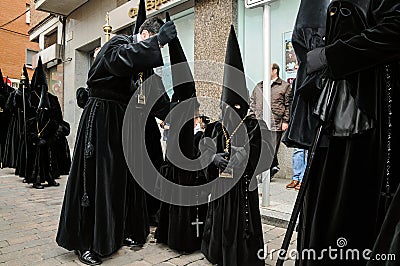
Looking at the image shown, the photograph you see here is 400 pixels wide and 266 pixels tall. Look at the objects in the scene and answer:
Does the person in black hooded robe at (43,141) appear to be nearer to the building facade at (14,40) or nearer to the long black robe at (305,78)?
the long black robe at (305,78)

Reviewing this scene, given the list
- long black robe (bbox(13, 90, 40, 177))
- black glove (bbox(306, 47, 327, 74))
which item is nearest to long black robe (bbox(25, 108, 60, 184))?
long black robe (bbox(13, 90, 40, 177))

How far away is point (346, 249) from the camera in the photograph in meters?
1.82

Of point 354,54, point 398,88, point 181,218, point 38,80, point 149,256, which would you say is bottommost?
point 149,256

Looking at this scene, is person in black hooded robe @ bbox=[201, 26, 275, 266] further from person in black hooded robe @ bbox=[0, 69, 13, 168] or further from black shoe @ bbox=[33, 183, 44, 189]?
person in black hooded robe @ bbox=[0, 69, 13, 168]

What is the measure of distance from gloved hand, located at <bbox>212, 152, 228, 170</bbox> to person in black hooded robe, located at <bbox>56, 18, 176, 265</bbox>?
0.89 m

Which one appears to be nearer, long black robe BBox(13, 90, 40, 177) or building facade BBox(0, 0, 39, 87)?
long black robe BBox(13, 90, 40, 177)

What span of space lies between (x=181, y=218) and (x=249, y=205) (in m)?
0.75

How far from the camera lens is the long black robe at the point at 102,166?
3.03m

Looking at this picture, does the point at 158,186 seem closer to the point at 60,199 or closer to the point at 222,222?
the point at 222,222

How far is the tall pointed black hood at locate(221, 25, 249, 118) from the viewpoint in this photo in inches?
116

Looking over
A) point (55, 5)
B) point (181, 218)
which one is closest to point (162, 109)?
point (181, 218)

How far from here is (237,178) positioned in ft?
9.57

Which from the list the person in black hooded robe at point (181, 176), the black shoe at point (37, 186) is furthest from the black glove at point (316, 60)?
the black shoe at point (37, 186)

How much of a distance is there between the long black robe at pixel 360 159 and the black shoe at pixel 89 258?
1885 mm
